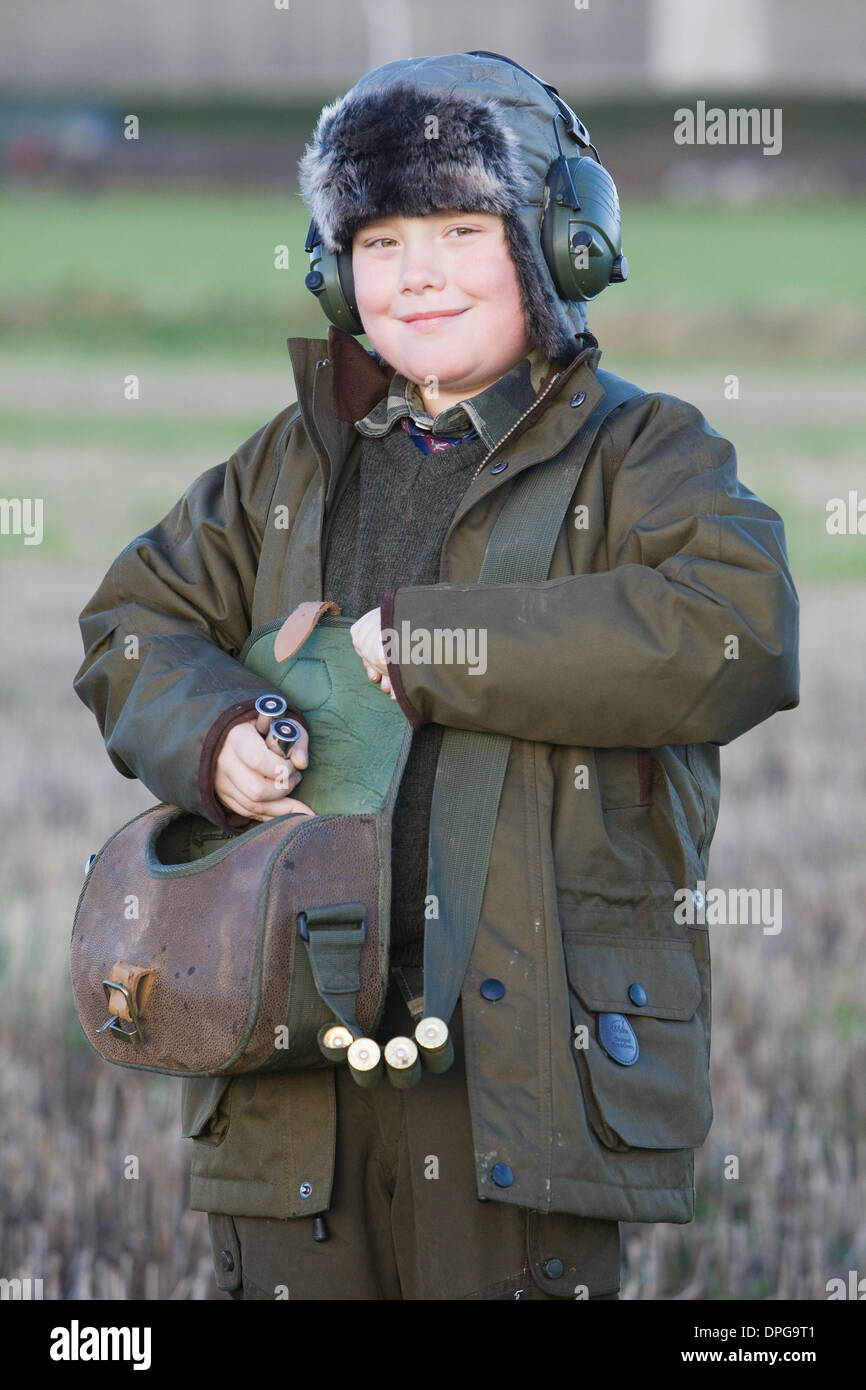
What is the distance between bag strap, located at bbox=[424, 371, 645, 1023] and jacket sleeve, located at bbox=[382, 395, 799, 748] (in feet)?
0.24

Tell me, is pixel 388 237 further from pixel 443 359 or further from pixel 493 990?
pixel 493 990

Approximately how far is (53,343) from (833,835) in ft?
57.6

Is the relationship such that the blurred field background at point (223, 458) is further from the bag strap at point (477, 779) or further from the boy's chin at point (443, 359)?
the boy's chin at point (443, 359)

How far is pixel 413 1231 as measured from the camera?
2803 millimetres

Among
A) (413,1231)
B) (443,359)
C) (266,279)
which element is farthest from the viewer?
(266,279)

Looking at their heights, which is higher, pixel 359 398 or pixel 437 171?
pixel 437 171

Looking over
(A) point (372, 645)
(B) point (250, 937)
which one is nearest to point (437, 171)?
(A) point (372, 645)

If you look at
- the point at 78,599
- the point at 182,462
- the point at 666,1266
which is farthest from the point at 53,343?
the point at 666,1266

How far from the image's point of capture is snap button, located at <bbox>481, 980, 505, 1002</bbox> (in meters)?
2.66

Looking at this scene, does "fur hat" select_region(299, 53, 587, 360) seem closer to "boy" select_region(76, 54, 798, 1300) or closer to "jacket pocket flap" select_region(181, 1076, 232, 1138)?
"boy" select_region(76, 54, 798, 1300)

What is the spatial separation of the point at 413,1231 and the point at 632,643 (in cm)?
100

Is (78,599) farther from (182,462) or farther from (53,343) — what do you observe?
(53,343)

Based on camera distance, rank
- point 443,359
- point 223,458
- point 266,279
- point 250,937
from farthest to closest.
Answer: point 266,279, point 223,458, point 443,359, point 250,937

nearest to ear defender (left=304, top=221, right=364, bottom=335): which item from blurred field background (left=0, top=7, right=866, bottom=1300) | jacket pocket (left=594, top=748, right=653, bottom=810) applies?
jacket pocket (left=594, top=748, right=653, bottom=810)
